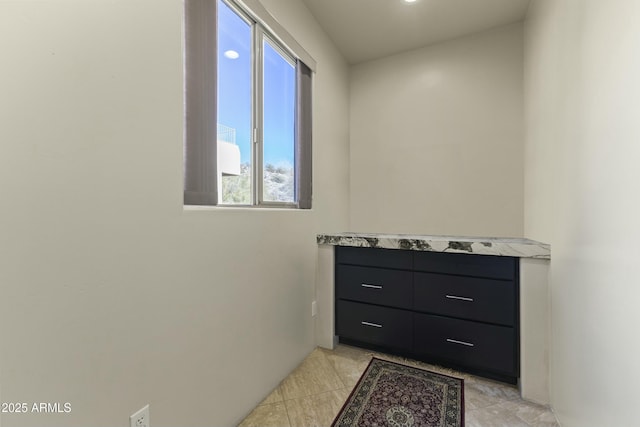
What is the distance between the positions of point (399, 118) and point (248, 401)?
262 cm

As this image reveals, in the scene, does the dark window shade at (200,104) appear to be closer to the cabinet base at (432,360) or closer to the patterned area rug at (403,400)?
the patterned area rug at (403,400)

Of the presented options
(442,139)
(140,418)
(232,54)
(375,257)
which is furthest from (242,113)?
(442,139)

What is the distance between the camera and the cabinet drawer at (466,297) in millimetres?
1807

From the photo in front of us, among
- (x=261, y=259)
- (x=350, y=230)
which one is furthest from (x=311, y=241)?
(x=350, y=230)

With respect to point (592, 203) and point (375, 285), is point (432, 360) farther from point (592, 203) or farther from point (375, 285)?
point (592, 203)

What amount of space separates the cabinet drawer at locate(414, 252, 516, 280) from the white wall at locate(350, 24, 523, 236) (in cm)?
79

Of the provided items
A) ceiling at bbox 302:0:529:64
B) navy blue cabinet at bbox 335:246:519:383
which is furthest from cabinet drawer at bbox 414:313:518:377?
ceiling at bbox 302:0:529:64

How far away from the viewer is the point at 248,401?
5.14 ft

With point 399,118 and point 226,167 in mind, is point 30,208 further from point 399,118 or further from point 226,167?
point 399,118

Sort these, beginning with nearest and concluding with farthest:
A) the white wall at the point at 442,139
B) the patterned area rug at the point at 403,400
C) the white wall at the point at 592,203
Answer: the white wall at the point at 592,203
the patterned area rug at the point at 403,400
the white wall at the point at 442,139

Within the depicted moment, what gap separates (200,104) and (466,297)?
6.34 feet

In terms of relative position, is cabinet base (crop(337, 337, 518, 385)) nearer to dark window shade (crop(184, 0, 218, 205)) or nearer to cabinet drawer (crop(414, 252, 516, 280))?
cabinet drawer (crop(414, 252, 516, 280))

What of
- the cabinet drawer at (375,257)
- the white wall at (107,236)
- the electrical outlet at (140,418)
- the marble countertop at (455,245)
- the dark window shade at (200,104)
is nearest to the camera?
the white wall at (107,236)

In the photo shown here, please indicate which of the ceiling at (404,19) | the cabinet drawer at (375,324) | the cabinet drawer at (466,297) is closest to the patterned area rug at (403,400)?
the cabinet drawer at (375,324)
